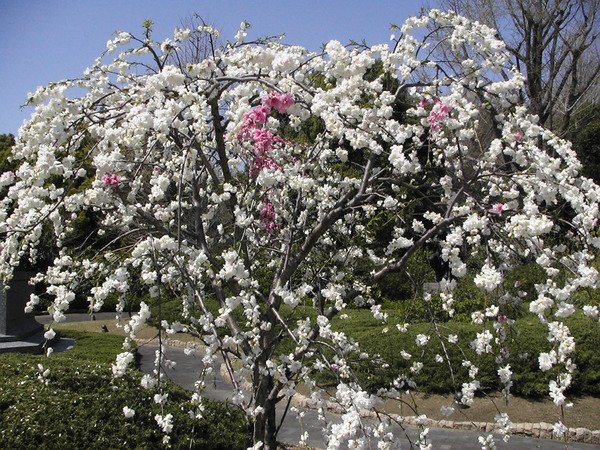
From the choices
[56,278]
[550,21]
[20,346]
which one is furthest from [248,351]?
[550,21]

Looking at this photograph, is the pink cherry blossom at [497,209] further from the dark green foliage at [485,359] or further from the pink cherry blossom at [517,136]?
the dark green foliage at [485,359]

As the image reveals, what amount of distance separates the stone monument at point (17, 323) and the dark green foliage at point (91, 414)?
3.96m

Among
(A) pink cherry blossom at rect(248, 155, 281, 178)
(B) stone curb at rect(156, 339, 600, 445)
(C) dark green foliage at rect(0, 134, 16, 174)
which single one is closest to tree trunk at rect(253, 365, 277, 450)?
(A) pink cherry blossom at rect(248, 155, 281, 178)

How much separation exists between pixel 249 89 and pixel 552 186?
174 cm

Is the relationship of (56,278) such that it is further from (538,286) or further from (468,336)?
(468,336)

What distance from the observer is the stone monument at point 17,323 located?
884 cm

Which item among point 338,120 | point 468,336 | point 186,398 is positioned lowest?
point 186,398

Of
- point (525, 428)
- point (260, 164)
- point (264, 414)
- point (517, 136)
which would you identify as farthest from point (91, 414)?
point (525, 428)

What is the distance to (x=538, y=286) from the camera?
2.97 meters

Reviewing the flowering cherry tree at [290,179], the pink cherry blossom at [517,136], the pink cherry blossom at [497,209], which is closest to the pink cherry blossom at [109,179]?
the flowering cherry tree at [290,179]

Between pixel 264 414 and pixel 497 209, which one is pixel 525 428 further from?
pixel 497 209

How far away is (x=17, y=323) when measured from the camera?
956cm

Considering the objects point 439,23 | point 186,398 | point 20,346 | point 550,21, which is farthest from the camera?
point 550,21

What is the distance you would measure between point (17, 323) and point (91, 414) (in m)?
6.11
